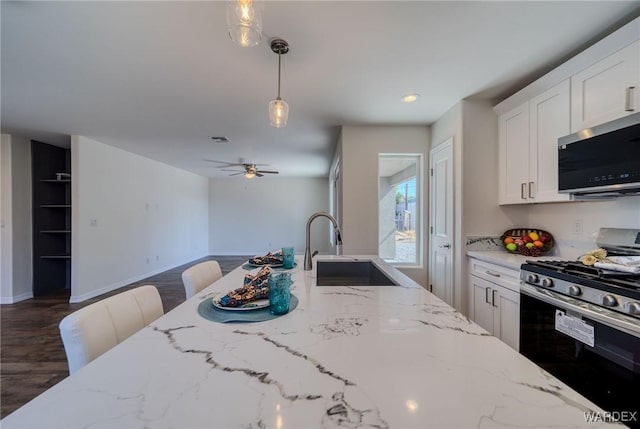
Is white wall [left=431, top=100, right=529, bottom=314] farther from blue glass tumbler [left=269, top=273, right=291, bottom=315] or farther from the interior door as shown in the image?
blue glass tumbler [left=269, top=273, right=291, bottom=315]

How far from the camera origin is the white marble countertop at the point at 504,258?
82.0 inches

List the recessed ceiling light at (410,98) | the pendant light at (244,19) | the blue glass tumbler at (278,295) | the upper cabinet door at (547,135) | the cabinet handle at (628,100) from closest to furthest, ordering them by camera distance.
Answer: the blue glass tumbler at (278,295), the pendant light at (244,19), the cabinet handle at (628,100), the upper cabinet door at (547,135), the recessed ceiling light at (410,98)

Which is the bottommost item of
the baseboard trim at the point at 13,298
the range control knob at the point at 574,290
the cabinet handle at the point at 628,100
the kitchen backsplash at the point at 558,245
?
the baseboard trim at the point at 13,298

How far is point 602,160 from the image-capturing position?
1.73 metres

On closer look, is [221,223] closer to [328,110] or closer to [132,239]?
[132,239]

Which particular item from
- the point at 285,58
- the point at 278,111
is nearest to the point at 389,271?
the point at 278,111

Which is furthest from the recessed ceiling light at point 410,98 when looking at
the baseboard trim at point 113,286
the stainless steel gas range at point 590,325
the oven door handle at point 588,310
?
the baseboard trim at point 113,286

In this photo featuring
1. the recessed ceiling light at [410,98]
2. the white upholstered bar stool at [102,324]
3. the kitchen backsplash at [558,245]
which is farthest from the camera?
the recessed ceiling light at [410,98]

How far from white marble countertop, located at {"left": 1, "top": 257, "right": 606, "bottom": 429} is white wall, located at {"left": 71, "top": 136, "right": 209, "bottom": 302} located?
14.0ft

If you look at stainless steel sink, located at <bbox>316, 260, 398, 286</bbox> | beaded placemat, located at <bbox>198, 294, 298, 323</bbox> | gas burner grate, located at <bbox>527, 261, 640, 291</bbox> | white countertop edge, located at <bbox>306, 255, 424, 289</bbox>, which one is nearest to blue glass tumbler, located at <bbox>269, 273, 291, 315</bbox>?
beaded placemat, located at <bbox>198, 294, 298, 323</bbox>

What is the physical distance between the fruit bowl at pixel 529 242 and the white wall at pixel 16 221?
6.38 meters

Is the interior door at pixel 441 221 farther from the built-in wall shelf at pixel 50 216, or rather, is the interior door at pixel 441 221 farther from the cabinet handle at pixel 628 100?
the built-in wall shelf at pixel 50 216

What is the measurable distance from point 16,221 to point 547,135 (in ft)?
21.5

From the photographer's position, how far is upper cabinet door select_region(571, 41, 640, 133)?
1.59 m
